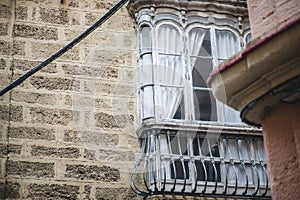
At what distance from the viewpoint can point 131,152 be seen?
7.43 metres

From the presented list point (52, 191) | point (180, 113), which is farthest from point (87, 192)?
point (180, 113)

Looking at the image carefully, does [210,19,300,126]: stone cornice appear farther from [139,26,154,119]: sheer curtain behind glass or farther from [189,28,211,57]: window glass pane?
[189,28,211,57]: window glass pane

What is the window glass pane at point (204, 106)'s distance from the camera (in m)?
7.75

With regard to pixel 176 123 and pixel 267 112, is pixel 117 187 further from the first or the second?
pixel 267 112

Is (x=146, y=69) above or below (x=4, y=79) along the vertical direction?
above

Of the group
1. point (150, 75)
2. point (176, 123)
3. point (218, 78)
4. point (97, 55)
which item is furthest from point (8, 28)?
point (218, 78)

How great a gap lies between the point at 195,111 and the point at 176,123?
1.22 feet

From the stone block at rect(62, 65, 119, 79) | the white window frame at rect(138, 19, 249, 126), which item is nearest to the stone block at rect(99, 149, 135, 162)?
the white window frame at rect(138, 19, 249, 126)

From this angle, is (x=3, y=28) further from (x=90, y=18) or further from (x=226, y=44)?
(x=226, y=44)

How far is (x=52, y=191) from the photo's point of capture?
7047 millimetres

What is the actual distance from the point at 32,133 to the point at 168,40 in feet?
6.22

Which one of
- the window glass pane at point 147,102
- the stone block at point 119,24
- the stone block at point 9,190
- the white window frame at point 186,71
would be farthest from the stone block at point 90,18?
the stone block at point 9,190

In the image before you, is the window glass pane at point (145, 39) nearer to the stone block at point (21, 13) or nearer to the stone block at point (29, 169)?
the stone block at point (21, 13)

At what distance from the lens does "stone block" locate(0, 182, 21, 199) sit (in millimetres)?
6922
